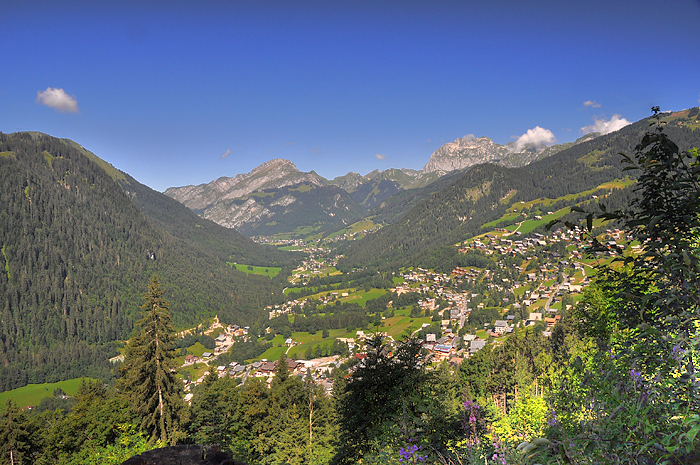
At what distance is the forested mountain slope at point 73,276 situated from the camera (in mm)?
114938

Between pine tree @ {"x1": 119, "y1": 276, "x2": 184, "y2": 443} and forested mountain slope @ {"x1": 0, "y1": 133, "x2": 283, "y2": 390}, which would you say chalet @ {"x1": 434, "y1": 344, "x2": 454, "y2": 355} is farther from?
forested mountain slope @ {"x1": 0, "y1": 133, "x2": 283, "y2": 390}

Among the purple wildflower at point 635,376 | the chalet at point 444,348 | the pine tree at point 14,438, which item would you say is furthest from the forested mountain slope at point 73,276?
the purple wildflower at point 635,376

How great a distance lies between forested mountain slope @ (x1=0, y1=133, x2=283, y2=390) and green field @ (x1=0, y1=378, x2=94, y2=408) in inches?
146

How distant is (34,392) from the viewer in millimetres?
91312

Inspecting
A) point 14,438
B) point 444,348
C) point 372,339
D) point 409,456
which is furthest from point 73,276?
point 409,456

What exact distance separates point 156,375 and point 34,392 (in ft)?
340

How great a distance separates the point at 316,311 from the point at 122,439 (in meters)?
121

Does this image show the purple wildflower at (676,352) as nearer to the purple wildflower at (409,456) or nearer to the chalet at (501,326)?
the purple wildflower at (409,456)

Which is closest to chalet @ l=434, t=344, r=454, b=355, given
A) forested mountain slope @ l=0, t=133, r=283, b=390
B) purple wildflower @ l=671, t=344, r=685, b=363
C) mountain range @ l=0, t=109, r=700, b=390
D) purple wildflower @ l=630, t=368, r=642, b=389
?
purple wildflower @ l=630, t=368, r=642, b=389

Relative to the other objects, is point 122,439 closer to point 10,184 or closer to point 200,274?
point 200,274

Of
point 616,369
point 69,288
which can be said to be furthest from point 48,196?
point 616,369

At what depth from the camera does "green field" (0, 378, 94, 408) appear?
85.7 m

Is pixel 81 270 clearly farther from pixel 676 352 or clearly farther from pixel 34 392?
pixel 676 352

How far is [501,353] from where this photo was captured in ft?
148
